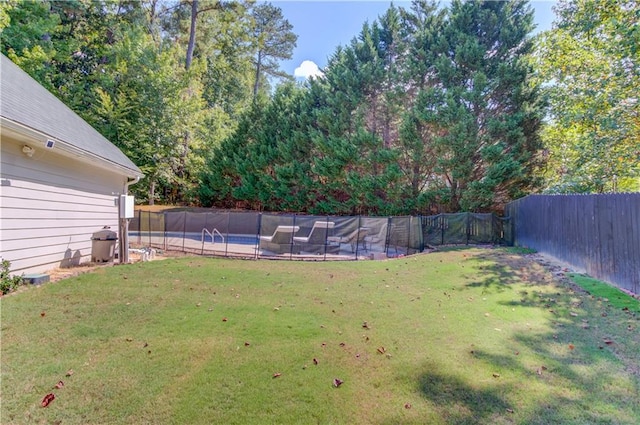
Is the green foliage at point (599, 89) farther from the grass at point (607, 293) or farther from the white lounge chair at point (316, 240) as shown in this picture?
the white lounge chair at point (316, 240)

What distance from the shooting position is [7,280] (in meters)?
5.07

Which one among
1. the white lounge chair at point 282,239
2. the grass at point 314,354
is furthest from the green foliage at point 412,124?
the grass at point 314,354

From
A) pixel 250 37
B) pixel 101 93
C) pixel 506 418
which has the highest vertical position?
pixel 250 37

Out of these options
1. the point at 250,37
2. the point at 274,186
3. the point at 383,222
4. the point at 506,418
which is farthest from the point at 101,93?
the point at 506,418

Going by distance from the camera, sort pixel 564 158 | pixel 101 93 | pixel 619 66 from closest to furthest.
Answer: pixel 619 66 → pixel 564 158 → pixel 101 93

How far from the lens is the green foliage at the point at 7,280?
497 centimetres

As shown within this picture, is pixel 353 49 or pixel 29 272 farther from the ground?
pixel 353 49

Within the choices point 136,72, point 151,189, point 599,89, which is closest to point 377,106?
point 599,89

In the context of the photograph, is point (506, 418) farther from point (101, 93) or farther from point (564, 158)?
point (101, 93)

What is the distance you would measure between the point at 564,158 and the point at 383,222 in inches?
307

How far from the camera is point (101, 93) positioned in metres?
17.9

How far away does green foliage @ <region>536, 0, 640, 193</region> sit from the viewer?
8484 millimetres

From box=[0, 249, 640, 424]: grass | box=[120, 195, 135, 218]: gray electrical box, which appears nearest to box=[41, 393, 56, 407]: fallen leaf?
box=[0, 249, 640, 424]: grass

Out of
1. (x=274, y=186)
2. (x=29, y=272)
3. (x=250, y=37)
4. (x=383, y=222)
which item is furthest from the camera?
(x=250, y=37)
